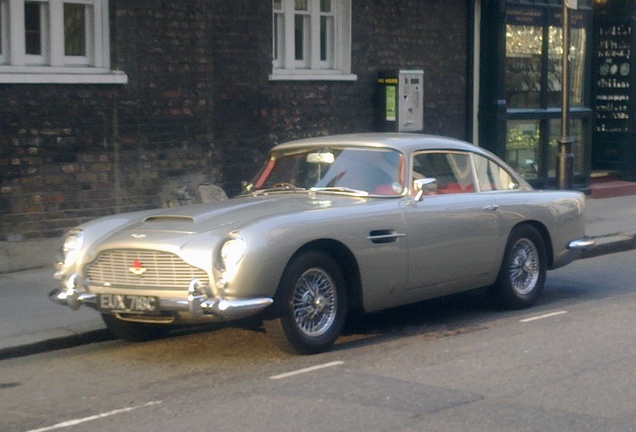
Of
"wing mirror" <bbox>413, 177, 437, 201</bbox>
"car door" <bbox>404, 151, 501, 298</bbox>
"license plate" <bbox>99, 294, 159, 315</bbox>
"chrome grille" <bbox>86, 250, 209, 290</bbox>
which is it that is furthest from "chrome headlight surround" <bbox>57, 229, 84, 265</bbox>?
"wing mirror" <bbox>413, 177, 437, 201</bbox>

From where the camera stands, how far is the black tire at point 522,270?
31.2 feet

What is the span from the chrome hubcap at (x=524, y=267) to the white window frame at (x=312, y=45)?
5.34m

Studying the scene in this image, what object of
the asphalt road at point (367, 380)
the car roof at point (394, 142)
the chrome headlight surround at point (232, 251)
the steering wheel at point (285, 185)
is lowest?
the asphalt road at point (367, 380)

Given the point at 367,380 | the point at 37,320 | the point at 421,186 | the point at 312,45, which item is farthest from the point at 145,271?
the point at 312,45

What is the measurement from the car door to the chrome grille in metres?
1.89

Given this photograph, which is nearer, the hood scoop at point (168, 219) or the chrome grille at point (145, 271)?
the chrome grille at point (145, 271)

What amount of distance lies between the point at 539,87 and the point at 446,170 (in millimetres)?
9487

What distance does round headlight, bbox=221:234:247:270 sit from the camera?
289 inches

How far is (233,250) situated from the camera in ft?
24.2

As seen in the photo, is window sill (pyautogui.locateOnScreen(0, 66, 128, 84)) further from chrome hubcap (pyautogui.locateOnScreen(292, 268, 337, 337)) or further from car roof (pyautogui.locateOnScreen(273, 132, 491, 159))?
chrome hubcap (pyautogui.locateOnScreen(292, 268, 337, 337))

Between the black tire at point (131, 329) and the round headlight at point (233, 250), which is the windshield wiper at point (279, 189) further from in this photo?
the round headlight at point (233, 250)

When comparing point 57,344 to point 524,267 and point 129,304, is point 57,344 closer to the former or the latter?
point 129,304

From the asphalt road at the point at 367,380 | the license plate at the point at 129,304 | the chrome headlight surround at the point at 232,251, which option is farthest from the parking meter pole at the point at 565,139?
the license plate at the point at 129,304

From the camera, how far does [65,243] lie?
8.23m
